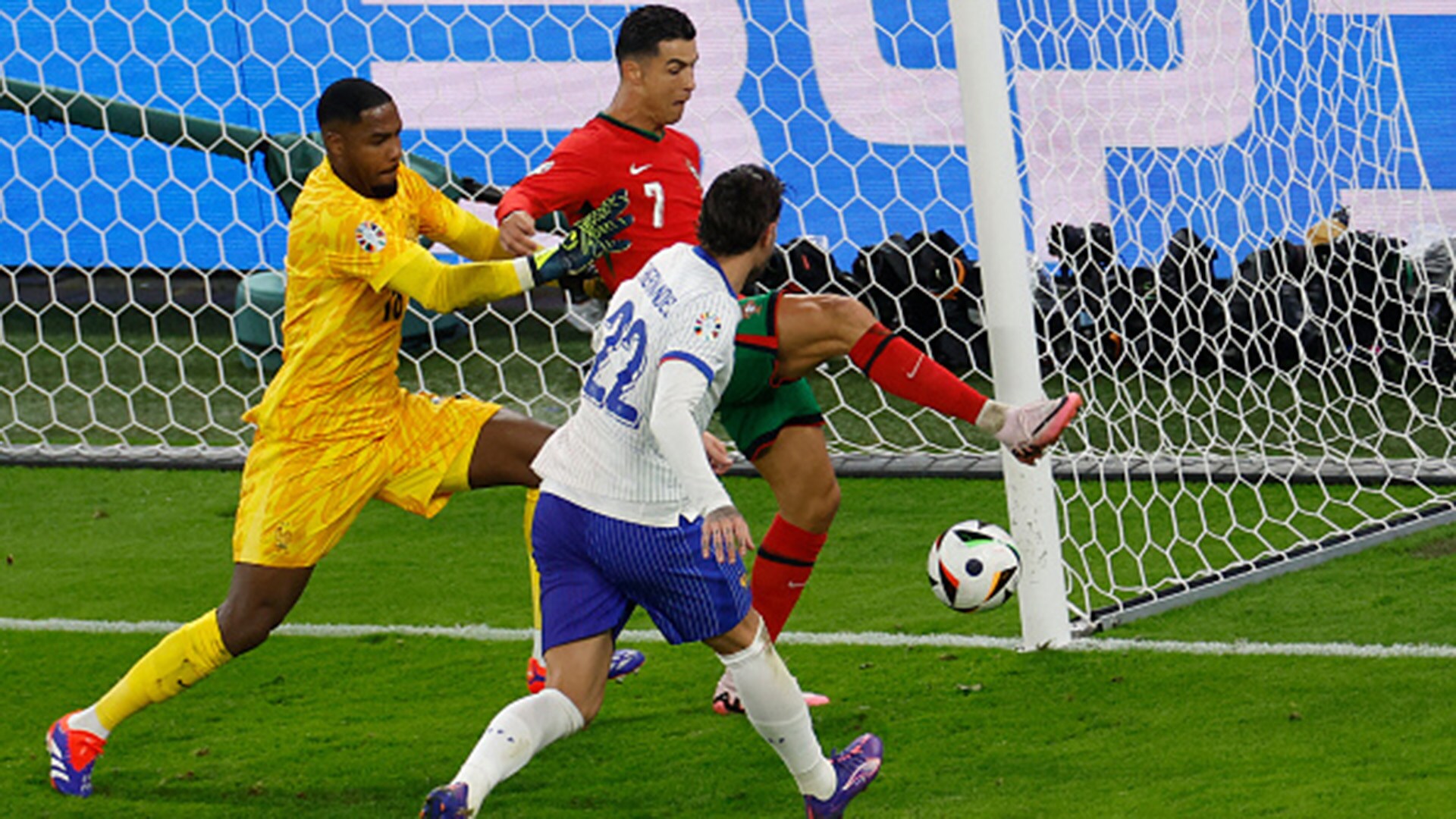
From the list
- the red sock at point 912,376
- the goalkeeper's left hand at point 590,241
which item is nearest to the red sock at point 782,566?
the red sock at point 912,376

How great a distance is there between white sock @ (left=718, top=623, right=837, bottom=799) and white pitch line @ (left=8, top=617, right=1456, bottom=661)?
155 centimetres

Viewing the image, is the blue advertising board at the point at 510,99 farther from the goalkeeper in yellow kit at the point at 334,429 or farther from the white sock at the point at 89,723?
the white sock at the point at 89,723

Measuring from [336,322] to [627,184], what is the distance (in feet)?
2.98

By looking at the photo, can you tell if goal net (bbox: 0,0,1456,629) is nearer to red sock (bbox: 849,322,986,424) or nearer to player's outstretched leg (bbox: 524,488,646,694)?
player's outstretched leg (bbox: 524,488,646,694)

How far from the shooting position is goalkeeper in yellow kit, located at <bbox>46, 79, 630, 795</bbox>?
14.5 ft

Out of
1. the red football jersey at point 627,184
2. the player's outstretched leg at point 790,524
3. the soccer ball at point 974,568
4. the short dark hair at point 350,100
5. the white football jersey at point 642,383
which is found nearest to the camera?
the white football jersey at point 642,383

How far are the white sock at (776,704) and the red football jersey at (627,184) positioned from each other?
4.90 feet

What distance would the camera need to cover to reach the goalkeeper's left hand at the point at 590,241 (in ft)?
13.5

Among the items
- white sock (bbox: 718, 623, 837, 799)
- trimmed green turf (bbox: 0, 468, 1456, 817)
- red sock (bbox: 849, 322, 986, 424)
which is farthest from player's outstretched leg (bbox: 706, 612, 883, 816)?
red sock (bbox: 849, 322, 986, 424)

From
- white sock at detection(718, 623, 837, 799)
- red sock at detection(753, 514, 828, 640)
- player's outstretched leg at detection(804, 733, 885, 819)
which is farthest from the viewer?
red sock at detection(753, 514, 828, 640)

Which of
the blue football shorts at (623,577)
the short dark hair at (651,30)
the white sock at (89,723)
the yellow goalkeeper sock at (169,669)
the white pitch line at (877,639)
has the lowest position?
the white pitch line at (877,639)

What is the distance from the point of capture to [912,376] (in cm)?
415

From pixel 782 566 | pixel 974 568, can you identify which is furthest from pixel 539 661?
pixel 974 568

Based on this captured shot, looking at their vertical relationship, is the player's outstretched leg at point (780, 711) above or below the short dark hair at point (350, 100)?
below
